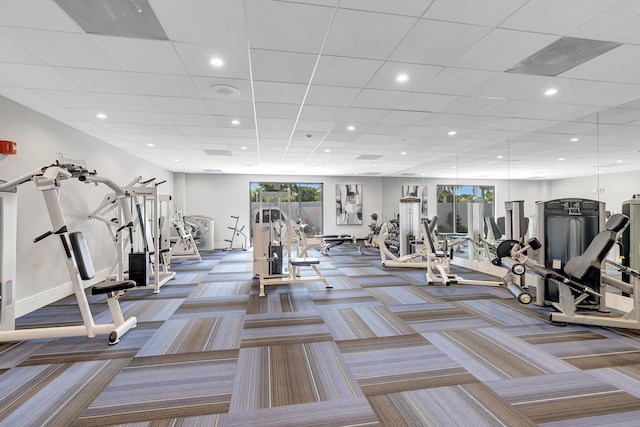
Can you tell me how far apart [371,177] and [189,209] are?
6512mm

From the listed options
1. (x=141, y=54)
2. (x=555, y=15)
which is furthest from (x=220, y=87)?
(x=555, y=15)

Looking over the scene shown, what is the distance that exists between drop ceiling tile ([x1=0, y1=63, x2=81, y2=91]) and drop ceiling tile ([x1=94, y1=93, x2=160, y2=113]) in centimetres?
30

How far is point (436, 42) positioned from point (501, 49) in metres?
0.59

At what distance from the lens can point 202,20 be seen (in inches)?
80.6

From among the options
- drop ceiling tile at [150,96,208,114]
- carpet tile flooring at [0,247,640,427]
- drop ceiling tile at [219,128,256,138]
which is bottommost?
carpet tile flooring at [0,247,640,427]

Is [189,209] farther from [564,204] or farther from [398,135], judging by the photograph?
[564,204]

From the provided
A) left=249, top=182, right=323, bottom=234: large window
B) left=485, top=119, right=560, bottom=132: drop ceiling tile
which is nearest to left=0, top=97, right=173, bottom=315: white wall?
left=249, top=182, right=323, bottom=234: large window

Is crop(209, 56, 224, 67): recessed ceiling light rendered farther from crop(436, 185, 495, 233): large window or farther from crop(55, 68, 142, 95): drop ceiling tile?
crop(436, 185, 495, 233): large window

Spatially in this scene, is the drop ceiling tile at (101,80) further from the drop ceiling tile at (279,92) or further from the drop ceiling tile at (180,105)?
the drop ceiling tile at (279,92)

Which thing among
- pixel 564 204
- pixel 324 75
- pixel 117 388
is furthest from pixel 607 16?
pixel 117 388

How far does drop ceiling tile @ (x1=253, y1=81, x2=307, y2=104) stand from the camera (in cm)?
309

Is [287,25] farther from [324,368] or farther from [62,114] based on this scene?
[62,114]

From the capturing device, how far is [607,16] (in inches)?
78.7

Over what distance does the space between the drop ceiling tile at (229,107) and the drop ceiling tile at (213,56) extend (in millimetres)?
681
